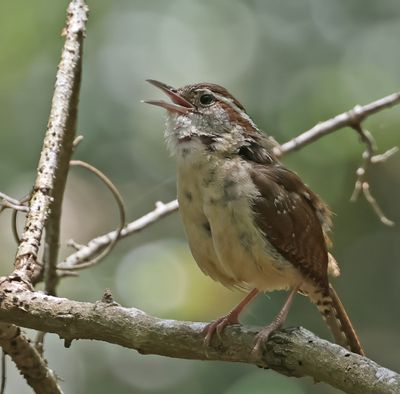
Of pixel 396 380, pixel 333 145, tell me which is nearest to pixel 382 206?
pixel 333 145

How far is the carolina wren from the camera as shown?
367 cm

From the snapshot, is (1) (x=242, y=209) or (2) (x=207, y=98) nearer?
(1) (x=242, y=209)

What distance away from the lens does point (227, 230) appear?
364 centimetres

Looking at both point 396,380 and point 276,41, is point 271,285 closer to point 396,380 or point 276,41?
point 396,380

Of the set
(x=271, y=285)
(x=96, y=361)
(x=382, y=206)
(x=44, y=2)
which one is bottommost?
(x=271, y=285)

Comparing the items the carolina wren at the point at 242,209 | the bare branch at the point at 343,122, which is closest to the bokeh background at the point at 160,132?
the bare branch at the point at 343,122

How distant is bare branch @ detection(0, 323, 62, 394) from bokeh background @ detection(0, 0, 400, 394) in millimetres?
2679

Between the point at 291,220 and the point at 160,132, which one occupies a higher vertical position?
the point at 160,132

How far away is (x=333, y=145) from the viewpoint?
6.77 metres

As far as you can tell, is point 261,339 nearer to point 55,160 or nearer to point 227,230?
point 227,230

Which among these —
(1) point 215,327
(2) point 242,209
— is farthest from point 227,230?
(1) point 215,327

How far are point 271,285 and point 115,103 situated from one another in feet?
13.7

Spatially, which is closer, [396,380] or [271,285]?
[396,380]

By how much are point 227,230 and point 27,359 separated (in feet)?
3.11
